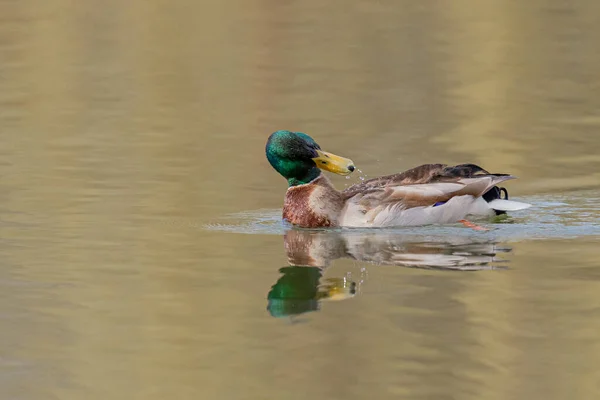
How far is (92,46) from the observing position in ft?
88.2

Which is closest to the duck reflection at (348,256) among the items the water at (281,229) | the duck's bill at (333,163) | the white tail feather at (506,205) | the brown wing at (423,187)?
the water at (281,229)

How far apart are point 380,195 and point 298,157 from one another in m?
1.00

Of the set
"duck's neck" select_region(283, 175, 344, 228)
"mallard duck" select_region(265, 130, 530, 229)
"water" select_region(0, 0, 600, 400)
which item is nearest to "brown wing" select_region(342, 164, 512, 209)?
"mallard duck" select_region(265, 130, 530, 229)

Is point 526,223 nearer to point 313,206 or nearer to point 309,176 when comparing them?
point 313,206

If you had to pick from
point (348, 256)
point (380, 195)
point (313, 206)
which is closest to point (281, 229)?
point (313, 206)

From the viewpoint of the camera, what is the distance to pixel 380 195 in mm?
12336

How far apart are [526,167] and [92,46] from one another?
539 inches

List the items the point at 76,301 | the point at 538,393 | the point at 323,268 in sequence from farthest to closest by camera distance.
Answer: the point at 323,268
the point at 76,301
the point at 538,393

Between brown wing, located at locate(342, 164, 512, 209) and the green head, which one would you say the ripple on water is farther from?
the green head

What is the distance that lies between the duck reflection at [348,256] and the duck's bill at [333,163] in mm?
662

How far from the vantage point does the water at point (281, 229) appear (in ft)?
26.5

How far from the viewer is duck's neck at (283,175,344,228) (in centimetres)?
1248

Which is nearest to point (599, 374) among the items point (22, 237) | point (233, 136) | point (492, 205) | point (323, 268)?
point (323, 268)

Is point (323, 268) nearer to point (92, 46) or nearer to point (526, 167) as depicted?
point (526, 167)
